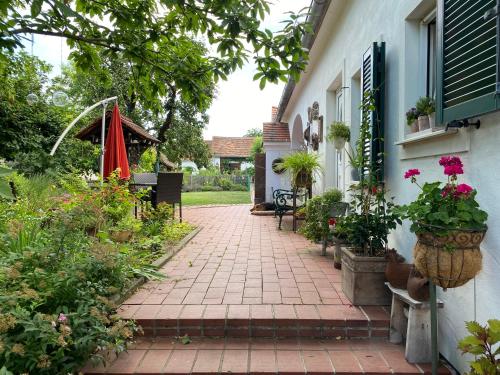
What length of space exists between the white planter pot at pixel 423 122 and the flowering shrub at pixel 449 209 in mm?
889

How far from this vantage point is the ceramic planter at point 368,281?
3109 millimetres

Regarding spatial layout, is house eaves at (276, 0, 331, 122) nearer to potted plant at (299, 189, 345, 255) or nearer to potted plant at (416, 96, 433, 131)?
potted plant at (416, 96, 433, 131)

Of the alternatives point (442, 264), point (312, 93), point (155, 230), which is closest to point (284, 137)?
point (312, 93)

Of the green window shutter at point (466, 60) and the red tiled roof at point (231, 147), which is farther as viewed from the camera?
the red tiled roof at point (231, 147)

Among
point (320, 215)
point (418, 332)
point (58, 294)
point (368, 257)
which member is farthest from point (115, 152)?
point (418, 332)

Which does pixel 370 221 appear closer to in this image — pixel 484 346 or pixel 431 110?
pixel 431 110

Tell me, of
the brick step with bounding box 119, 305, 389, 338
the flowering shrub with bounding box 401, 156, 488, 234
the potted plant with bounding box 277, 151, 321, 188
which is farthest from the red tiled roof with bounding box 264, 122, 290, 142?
the flowering shrub with bounding box 401, 156, 488, 234

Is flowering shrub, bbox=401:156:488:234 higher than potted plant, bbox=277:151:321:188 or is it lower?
lower

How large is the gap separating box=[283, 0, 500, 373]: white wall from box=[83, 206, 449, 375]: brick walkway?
1.81 feet

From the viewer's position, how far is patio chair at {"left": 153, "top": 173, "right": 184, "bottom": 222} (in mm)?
6774

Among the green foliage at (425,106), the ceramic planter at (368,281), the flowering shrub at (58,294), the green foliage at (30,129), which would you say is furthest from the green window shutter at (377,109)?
the green foliage at (30,129)

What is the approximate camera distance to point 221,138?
42.6 metres

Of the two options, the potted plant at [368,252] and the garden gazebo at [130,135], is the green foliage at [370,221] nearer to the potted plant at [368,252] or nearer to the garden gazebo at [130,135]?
the potted plant at [368,252]

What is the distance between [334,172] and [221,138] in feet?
119
